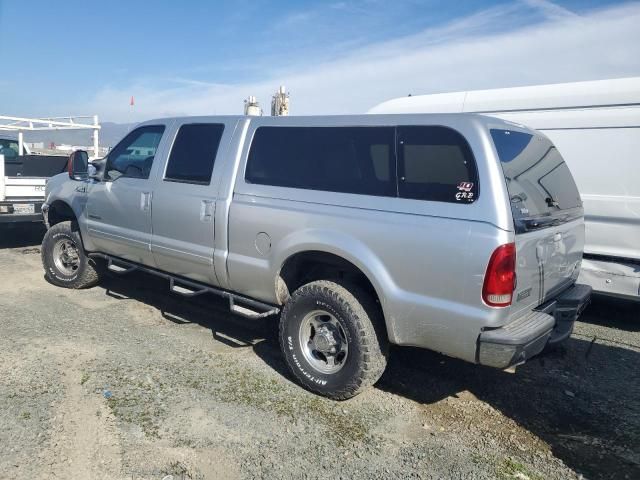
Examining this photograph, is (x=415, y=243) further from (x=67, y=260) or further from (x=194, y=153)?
(x=67, y=260)

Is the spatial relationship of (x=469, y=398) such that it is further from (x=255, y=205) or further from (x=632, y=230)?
(x=632, y=230)

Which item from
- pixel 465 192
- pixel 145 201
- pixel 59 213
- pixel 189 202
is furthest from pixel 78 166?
pixel 465 192

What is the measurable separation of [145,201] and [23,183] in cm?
412

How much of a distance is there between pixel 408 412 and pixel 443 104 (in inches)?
171

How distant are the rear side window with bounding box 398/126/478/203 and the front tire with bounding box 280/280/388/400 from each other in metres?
0.85

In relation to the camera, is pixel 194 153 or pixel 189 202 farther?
pixel 194 153

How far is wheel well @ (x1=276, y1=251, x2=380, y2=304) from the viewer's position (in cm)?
363

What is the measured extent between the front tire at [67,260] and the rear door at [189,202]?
5.06 ft

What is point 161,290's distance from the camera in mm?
6234

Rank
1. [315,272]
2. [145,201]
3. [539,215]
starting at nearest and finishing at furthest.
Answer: [539,215] → [315,272] → [145,201]

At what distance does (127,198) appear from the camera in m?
4.98

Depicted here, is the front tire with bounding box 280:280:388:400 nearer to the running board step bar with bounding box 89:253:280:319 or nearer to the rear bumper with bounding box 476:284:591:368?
the running board step bar with bounding box 89:253:280:319

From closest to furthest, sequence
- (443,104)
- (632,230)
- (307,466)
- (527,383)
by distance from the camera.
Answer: (307,466) < (527,383) < (632,230) < (443,104)

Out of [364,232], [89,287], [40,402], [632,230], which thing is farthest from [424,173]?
[89,287]
